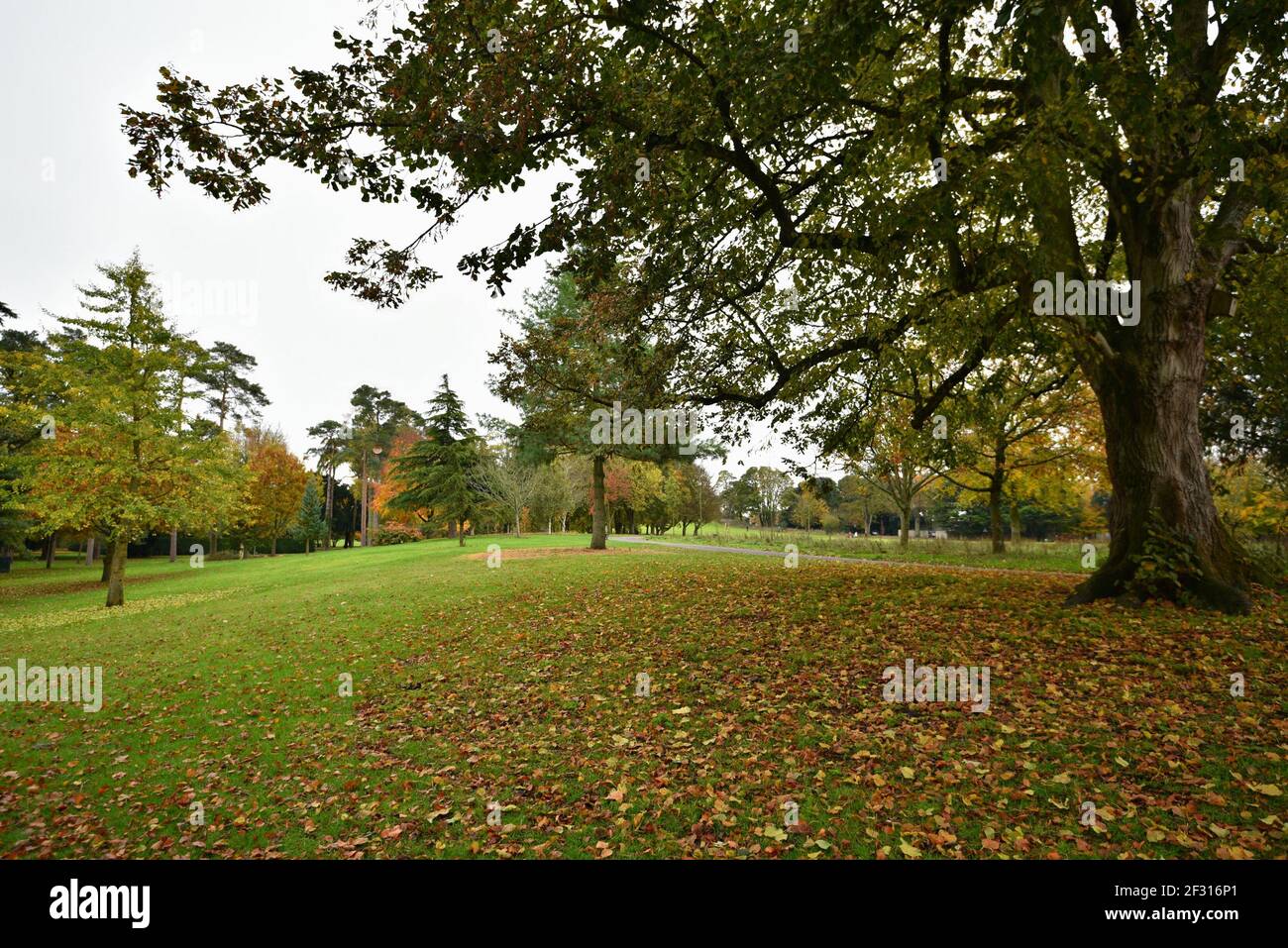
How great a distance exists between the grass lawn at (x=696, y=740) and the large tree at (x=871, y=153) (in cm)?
361

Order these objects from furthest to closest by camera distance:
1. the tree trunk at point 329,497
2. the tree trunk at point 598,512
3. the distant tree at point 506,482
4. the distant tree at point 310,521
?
the tree trunk at point 329,497 → the distant tree at point 310,521 → the distant tree at point 506,482 → the tree trunk at point 598,512

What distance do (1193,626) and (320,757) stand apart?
11061mm

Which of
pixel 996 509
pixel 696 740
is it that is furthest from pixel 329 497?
pixel 696 740

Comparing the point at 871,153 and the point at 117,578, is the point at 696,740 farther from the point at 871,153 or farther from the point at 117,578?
the point at 117,578

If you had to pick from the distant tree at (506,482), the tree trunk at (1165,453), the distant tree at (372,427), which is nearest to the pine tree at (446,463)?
the distant tree at (506,482)

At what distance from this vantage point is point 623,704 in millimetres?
7074

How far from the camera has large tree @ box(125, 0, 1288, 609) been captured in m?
5.68

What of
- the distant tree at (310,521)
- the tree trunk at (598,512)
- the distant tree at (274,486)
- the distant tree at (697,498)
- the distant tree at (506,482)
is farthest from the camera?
the distant tree at (697,498)

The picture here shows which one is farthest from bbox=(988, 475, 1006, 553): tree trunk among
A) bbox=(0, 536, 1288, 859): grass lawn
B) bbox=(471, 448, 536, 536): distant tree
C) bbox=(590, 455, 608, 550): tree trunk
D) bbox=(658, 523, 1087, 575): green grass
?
bbox=(471, 448, 536, 536): distant tree

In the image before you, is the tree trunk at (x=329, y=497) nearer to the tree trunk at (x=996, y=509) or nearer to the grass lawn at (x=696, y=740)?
the grass lawn at (x=696, y=740)

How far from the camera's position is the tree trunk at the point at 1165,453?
860 cm

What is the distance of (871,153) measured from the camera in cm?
815
